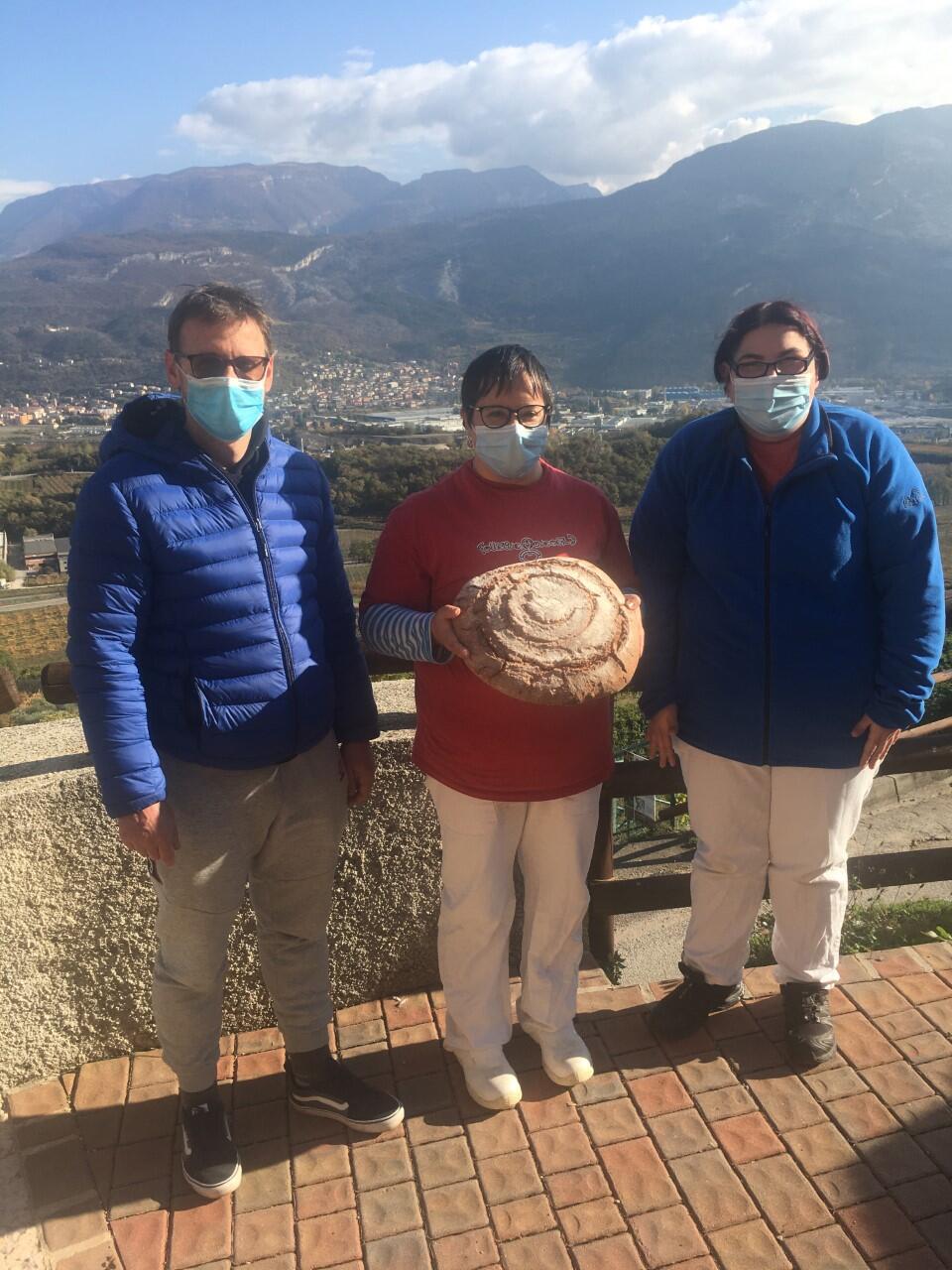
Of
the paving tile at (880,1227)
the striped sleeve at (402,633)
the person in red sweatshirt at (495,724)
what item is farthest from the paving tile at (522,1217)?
the striped sleeve at (402,633)

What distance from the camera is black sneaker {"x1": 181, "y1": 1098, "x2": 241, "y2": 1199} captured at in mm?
2385

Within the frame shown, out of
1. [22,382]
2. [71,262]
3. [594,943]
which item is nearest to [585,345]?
[22,382]

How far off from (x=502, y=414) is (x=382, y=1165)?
2.16 metres

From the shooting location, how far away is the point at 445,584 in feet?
7.93

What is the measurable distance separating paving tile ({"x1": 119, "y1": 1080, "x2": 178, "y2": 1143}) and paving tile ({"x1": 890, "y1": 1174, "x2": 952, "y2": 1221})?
208 centimetres

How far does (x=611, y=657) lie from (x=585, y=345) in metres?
92.6

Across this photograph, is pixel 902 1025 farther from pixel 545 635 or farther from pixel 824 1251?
pixel 545 635

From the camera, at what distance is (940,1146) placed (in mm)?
2439

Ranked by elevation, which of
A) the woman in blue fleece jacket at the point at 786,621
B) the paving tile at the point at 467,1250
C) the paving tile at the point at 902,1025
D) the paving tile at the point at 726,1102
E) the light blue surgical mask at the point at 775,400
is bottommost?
the paving tile at the point at 902,1025

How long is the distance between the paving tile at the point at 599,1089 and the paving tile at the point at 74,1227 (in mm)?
1375

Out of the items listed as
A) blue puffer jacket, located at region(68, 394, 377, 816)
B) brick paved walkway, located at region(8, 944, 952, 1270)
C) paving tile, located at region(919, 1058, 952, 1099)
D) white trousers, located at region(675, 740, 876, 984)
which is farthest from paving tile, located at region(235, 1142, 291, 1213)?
paving tile, located at region(919, 1058, 952, 1099)

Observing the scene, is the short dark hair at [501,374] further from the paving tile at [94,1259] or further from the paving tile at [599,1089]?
the paving tile at [94,1259]

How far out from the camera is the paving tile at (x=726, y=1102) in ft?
8.52

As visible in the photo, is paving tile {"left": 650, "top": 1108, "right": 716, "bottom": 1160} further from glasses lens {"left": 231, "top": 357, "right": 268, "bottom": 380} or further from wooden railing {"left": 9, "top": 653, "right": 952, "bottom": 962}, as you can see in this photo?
glasses lens {"left": 231, "top": 357, "right": 268, "bottom": 380}
